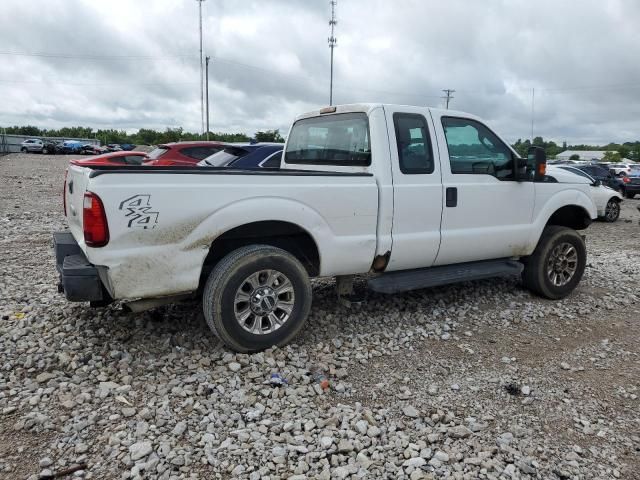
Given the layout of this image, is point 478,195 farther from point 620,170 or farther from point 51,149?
point 51,149

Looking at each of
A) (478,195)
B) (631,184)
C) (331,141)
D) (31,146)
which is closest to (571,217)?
(478,195)

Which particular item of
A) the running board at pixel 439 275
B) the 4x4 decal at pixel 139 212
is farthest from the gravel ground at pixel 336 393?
the 4x4 decal at pixel 139 212

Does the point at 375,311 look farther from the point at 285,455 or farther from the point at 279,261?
the point at 285,455

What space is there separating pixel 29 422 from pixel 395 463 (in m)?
2.21

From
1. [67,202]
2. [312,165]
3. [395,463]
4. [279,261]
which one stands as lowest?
[395,463]

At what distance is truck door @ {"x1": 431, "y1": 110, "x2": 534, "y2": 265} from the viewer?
4965 millimetres

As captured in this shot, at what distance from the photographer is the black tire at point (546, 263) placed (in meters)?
5.81

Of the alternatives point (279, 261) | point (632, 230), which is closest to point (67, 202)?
point (279, 261)

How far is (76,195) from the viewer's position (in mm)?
4055

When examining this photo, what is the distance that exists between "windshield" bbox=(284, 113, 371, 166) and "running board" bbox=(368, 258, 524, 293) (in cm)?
107

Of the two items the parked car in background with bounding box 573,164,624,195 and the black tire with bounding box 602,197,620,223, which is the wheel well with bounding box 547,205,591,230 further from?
the parked car in background with bounding box 573,164,624,195

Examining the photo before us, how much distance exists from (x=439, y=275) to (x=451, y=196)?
2.46ft

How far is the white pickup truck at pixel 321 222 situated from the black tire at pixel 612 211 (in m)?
9.30

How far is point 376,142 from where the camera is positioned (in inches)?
182
